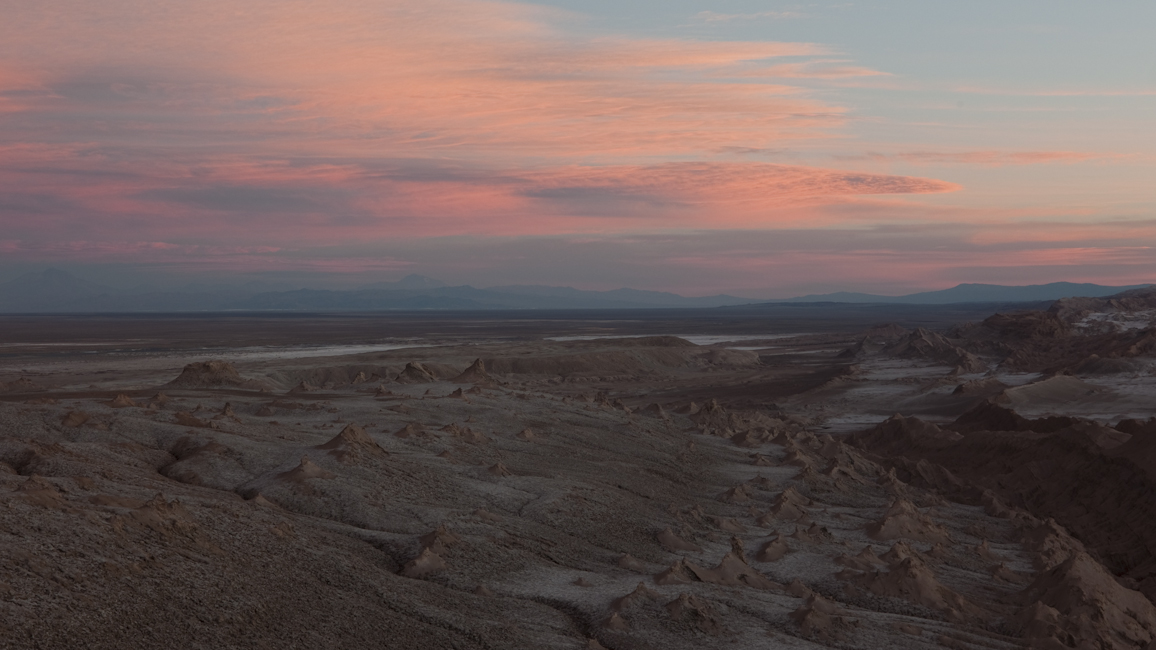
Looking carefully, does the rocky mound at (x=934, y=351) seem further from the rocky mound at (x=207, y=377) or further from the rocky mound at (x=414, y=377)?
the rocky mound at (x=207, y=377)

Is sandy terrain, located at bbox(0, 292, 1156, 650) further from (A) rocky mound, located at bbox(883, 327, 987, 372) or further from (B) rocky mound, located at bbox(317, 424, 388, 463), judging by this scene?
(A) rocky mound, located at bbox(883, 327, 987, 372)

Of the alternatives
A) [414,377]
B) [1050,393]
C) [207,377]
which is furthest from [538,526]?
[1050,393]

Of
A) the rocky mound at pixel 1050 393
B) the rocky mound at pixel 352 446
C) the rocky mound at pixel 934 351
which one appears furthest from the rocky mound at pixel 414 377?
the rocky mound at pixel 934 351

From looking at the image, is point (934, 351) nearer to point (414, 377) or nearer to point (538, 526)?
point (414, 377)

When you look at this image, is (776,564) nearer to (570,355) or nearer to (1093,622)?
(1093,622)

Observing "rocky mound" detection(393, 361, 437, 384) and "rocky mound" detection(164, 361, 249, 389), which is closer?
"rocky mound" detection(164, 361, 249, 389)

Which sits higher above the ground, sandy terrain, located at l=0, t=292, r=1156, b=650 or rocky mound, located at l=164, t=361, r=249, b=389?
rocky mound, located at l=164, t=361, r=249, b=389

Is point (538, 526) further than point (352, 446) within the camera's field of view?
No

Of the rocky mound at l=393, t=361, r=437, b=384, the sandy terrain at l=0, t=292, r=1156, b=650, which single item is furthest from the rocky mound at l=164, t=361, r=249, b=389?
the rocky mound at l=393, t=361, r=437, b=384
